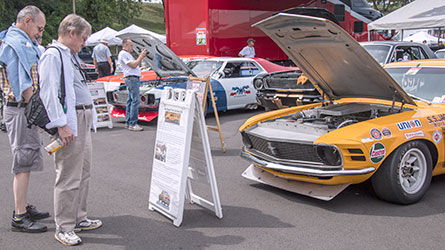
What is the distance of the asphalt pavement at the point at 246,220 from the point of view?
3.50 m

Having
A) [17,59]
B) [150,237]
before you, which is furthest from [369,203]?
[17,59]

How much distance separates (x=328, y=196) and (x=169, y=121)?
1.67 m

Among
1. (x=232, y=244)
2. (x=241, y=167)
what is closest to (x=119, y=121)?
(x=241, y=167)

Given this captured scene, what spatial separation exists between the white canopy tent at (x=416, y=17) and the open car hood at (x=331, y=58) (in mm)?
9541

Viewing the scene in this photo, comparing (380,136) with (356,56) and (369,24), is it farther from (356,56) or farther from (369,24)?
(369,24)

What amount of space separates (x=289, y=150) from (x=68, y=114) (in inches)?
84.8

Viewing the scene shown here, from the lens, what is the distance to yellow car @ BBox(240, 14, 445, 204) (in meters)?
4.02

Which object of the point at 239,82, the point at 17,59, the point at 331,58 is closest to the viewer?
the point at 17,59

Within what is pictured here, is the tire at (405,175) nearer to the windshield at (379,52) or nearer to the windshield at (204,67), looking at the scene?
the windshield at (379,52)

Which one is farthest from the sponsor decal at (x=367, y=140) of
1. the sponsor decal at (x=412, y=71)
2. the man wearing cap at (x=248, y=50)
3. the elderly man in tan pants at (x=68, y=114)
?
the man wearing cap at (x=248, y=50)

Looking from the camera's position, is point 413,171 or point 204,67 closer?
point 413,171

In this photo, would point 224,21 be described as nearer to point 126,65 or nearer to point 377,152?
point 126,65

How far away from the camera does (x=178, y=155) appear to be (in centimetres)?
382

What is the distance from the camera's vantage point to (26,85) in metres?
3.62
